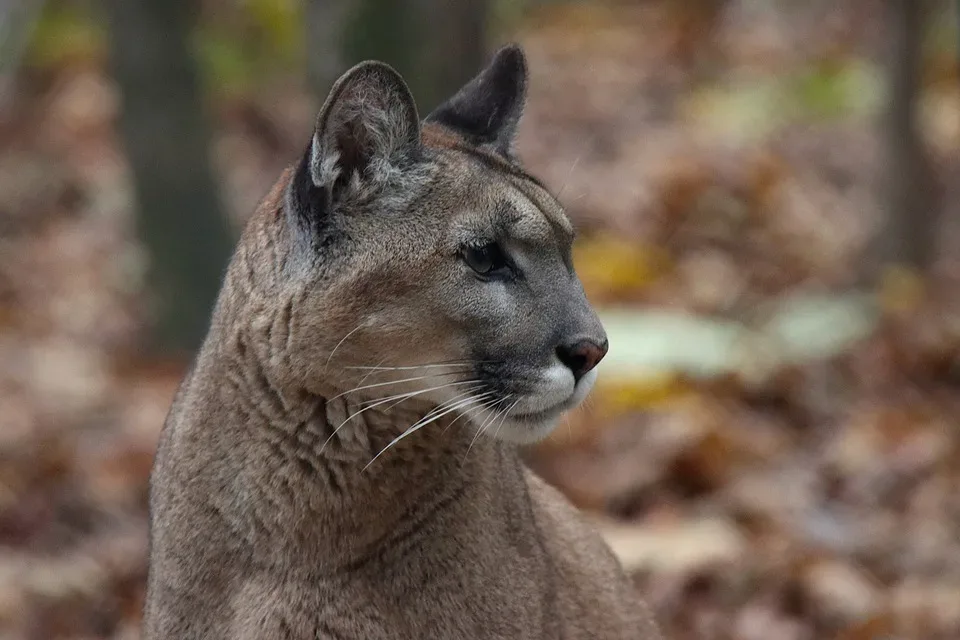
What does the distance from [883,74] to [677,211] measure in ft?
8.76

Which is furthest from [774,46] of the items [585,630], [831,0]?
[585,630]

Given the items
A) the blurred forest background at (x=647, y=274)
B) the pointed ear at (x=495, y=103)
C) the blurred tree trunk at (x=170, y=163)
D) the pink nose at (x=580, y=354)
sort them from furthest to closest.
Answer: the blurred tree trunk at (x=170, y=163) < the blurred forest background at (x=647, y=274) < the pointed ear at (x=495, y=103) < the pink nose at (x=580, y=354)

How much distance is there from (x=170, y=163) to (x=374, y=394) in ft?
23.9

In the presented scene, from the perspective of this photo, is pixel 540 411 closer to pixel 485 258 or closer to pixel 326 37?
pixel 485 258

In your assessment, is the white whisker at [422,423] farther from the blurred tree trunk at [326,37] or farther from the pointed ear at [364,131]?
the blurred tree trunk at [326,37]

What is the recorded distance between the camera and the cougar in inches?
149

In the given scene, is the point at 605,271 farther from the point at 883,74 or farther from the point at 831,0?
the point at 831,0

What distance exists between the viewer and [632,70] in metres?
19.4

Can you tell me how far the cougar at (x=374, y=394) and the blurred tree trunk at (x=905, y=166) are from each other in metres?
8.07

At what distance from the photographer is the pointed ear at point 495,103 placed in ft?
14.5

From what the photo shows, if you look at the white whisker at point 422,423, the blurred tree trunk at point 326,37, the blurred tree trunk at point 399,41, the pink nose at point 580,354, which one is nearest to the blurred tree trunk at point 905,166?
the blurred tree trunk at point 399,41

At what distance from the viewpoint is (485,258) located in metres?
3.85

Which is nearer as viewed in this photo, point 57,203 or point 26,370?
point 26,370

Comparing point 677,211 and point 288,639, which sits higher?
point 288,639
